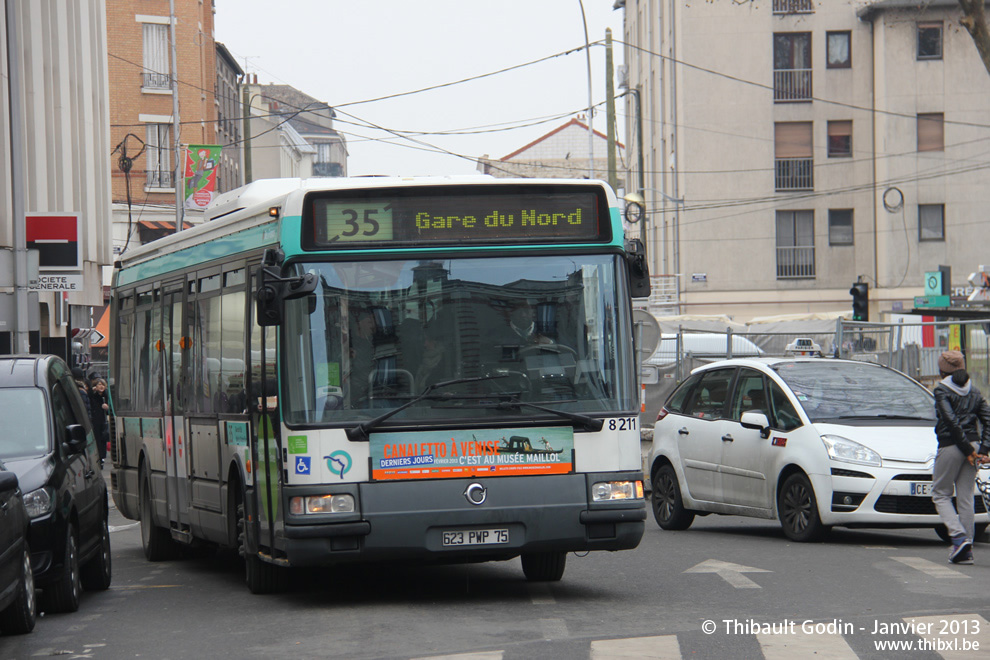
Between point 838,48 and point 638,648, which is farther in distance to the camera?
point 838,48

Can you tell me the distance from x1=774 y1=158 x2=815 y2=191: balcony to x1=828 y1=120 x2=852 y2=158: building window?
85 cm

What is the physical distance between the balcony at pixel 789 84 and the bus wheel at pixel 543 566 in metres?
43.6

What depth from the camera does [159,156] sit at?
56.8m

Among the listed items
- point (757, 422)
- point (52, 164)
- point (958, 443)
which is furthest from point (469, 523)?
point (52, 164)

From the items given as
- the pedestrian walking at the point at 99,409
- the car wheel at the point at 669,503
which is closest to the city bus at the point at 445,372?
the car wheel at the point at 669,503

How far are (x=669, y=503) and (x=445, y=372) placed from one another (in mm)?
6788

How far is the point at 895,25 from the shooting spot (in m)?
51.3

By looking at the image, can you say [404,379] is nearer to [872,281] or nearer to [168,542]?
[168,542]

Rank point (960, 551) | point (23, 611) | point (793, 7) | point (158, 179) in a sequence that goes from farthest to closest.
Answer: point (158, 179)
point (793, 7)
point (960, 551)
point (23, 611)

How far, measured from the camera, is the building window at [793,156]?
172 feet

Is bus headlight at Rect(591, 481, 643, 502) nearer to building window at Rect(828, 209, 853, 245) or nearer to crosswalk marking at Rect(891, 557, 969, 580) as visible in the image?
crosswalk marking at Rect(891, 557, 969, 580)

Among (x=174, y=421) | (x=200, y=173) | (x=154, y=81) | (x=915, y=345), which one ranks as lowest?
(x=174, y=421)

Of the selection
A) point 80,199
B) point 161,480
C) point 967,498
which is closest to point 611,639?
point 967,498

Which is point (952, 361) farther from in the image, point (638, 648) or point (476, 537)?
point (638, 648)
